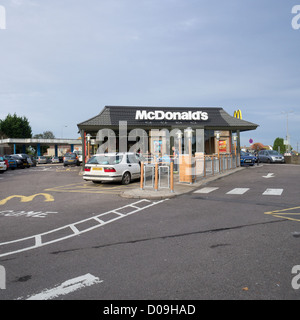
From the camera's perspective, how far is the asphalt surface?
3.17 m

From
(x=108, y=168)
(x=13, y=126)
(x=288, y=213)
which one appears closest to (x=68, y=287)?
(x=288, y=213)

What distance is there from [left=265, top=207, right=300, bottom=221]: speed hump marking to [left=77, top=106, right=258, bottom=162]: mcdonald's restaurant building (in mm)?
15185

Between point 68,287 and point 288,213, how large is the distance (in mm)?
5765

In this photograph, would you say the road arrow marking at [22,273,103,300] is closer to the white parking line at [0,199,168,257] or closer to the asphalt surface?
the asphalt surface

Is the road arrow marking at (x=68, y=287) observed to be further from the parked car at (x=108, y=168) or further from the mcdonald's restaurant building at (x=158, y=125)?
the mcdonald's restaurant building at (x=158, y=125)

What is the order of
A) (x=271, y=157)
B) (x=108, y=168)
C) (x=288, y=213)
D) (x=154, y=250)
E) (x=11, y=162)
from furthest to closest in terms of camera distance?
(x=271, y=157) → (x=11, y=162) → (x=108, y=168) → (x=288, y=213) → (x=154, y=250)

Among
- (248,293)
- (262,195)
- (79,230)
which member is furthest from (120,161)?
(248,293)

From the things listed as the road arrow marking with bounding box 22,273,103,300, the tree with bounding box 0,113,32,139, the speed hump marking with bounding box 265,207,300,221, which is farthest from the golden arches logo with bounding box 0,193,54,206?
the tree with bounding box 0,113,32,139

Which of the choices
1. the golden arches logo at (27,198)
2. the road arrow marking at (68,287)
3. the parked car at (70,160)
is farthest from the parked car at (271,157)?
the road arrow marking at (68,287)

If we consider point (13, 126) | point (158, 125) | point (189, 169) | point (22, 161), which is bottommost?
point (189, 169)

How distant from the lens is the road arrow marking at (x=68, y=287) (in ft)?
10.0

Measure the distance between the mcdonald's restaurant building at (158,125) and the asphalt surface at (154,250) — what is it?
15139 millimetres

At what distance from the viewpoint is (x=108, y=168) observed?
41.5ft

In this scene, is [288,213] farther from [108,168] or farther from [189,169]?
[108,168]
